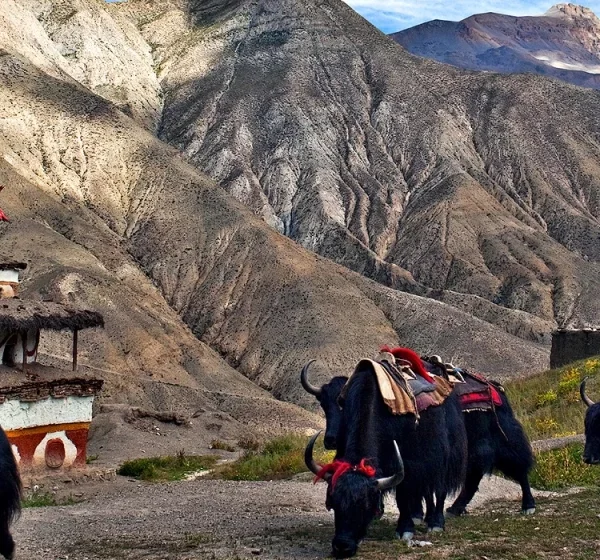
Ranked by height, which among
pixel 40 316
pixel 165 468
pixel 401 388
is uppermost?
pixel 401 388

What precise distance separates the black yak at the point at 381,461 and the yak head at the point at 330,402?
3.05ft

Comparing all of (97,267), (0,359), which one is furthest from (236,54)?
(0,359)

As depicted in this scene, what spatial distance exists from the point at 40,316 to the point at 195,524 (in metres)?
18.6

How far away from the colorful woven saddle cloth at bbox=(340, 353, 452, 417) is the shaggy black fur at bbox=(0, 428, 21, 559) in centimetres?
366

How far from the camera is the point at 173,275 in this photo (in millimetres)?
76750

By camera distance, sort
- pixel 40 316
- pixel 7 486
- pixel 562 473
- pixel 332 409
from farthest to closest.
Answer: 1. pixel 40 316
2. pixel 562 473
3. pixel 332 409
4. pixel 7 486

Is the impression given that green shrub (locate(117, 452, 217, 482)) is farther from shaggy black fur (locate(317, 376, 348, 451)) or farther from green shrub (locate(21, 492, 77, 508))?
shaggy black fur (locate(317, 376, 348, 451))

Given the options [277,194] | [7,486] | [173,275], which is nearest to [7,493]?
[7,486]

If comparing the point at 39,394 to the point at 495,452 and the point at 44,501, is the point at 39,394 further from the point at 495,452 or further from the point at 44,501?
the point at 495,452

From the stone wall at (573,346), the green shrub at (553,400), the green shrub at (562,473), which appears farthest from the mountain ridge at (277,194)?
the green shrub at (562,473)

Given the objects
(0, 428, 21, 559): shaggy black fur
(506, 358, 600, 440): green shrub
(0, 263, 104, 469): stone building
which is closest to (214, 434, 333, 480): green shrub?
(506, 358, 600, 440): green shrub

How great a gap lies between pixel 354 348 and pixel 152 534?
172 ft

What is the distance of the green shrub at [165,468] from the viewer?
86.7 feet

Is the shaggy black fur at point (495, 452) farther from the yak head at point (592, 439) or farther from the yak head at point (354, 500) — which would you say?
the yak head at point (354, 500)
